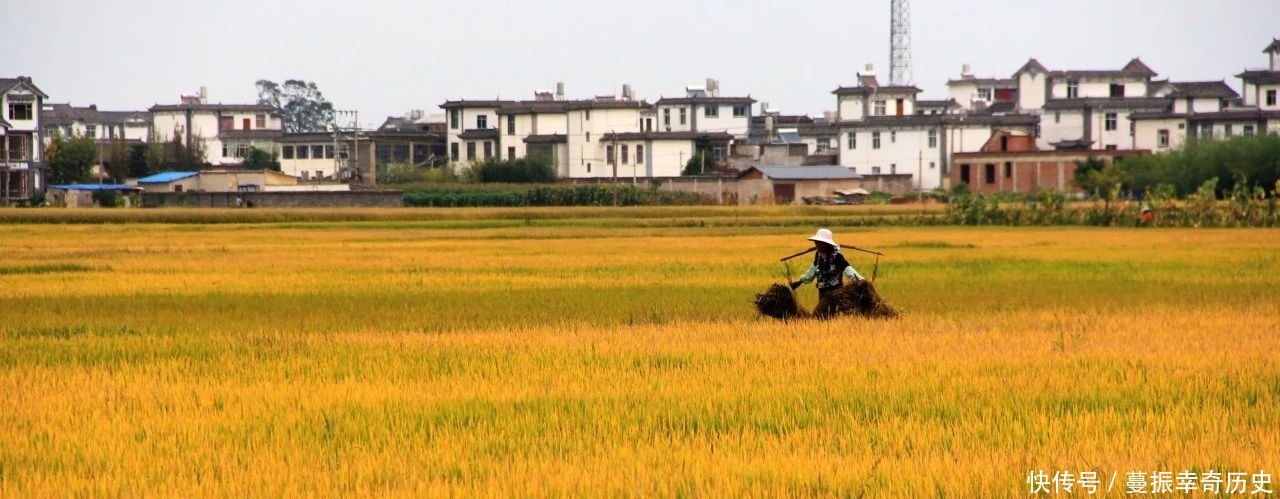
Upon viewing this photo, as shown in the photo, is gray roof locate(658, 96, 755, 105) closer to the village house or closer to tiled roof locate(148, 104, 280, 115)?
the village house

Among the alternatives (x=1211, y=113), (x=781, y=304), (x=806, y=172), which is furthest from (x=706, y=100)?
(x=781, y=304)

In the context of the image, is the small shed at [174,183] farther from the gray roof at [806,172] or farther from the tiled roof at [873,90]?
the tiled roof at [873,90]

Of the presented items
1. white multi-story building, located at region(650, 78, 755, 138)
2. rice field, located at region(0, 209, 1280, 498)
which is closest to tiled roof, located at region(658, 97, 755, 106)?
white multi-story building, located at region(650, 78, 755, 138)

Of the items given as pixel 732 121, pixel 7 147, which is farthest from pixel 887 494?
pixel 732 121

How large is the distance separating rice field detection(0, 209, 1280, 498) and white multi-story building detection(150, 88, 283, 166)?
98308 millimetres

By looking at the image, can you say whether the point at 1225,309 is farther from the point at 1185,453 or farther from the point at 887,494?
the point at 887,494

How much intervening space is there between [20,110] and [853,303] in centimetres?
7587

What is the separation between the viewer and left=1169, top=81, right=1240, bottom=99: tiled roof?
99125 millimetres

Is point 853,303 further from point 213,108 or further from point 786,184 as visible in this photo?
point 213,108

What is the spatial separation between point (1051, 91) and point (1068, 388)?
10372 centimetres

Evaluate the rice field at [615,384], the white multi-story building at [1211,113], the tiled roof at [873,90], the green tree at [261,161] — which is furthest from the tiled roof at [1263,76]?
the rice field at [615,384]

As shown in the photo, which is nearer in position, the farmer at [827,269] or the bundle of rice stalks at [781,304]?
the farmer at [827,269]

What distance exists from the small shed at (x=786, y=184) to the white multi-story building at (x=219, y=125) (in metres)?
44.9

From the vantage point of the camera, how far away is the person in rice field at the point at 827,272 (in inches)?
625
